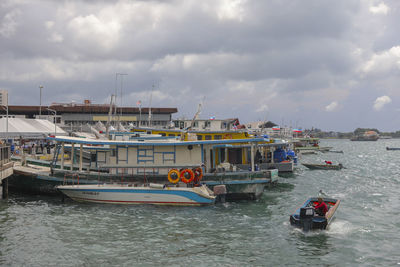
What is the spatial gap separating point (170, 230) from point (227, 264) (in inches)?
200

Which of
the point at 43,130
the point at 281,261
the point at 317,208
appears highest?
the point at 43,130

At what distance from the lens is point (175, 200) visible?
2406 cm

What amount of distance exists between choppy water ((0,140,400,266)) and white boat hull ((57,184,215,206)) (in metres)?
0.59

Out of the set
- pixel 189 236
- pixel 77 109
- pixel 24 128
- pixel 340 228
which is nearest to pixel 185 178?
pixel 189 236

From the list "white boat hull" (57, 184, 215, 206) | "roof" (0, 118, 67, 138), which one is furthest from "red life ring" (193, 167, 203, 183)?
"roof" (0, 118, 67, 138)

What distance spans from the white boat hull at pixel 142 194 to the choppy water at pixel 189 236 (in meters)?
0.59

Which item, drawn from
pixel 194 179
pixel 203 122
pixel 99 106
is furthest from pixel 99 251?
pixel 99 106

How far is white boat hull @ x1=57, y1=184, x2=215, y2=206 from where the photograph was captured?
24.0 m

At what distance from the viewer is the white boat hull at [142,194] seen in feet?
78.7

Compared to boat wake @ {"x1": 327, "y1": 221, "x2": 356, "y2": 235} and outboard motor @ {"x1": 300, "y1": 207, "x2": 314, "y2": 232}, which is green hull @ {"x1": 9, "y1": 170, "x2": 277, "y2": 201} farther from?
outboard motor @ {"x1": 300, "y1": 207, "x2": 314, "y2": 232}

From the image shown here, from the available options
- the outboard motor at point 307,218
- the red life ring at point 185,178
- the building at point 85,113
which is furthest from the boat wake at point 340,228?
the building at point 85,113

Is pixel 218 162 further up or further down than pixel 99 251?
further up

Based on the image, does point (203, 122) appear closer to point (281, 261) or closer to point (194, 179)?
point (194, 179)

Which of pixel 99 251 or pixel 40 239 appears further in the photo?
pixel 40 239
